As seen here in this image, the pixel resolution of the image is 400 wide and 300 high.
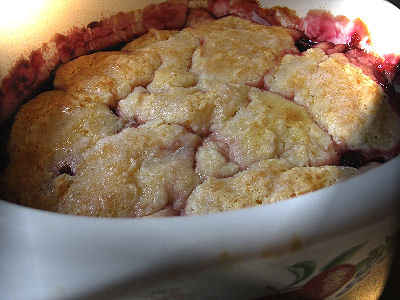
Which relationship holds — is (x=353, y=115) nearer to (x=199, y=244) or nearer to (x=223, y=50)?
(x=223, y=50)

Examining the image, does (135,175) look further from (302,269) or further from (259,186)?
(302,269)

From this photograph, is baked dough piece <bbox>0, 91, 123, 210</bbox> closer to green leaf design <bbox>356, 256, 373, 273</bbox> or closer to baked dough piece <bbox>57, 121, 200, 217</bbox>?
baked dough piece <bbox>57, 121, 200, 217</bbox>

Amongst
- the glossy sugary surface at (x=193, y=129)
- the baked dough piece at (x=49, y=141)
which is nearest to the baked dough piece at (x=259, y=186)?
the glossy sugary surface at (x=193, y=129)

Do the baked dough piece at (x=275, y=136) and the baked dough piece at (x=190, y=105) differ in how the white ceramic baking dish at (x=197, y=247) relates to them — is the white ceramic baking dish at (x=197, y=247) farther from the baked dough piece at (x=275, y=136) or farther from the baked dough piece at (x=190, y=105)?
the baked dough piece at (x=190, y=105)

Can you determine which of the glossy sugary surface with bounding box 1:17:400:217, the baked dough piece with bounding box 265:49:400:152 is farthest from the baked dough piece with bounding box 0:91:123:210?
the baked dough piece with bounding box 265:49:400:152

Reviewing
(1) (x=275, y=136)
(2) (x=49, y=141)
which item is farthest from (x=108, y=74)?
(1) (x=275, y=136)

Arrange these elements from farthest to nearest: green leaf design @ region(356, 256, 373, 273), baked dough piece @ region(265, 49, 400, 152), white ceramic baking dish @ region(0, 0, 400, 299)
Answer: baked dough piece @ region(265, 49, 400, 152) < green leaf design @ region(356, 256, 373, 273) < white ceramic baking dish @ region(0, 0, 400, 299)

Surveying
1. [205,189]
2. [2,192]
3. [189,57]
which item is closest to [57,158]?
[2,192]
